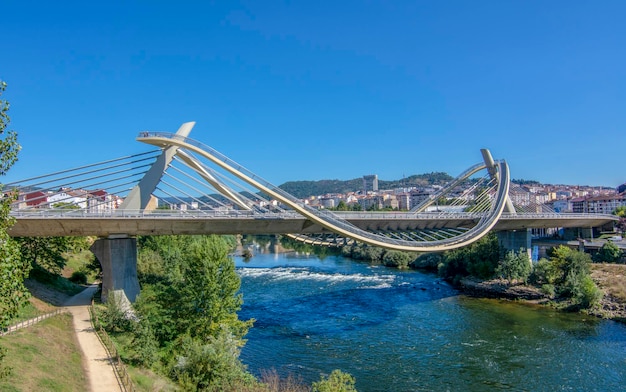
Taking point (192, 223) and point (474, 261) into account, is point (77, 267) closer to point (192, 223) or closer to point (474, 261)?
point (192, 223)

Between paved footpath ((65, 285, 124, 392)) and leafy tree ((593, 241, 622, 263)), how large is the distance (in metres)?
Answer: 41.5

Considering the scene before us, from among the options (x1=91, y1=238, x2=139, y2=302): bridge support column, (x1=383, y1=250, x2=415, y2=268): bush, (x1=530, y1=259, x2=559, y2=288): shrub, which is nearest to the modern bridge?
(x1=91, y1=238, x2=139, y2=302): bridge support column

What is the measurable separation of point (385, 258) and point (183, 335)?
140 feet

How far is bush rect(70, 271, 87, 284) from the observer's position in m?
32.2

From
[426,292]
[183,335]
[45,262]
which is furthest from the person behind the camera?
[426,292]

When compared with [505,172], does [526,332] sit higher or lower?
lower

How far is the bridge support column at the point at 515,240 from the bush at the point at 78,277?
125 feet

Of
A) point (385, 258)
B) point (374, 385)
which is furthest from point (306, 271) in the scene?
point (374, 385)

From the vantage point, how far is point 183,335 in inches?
651

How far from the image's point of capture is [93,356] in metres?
15.5

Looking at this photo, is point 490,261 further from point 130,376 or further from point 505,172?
point 130,376

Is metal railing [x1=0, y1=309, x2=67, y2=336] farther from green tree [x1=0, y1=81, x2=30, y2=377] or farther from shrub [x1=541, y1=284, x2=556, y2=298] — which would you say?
shrub [x1=541, y1=284, x2=556, y2=298]

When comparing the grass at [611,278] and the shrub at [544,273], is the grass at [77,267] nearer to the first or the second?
the shrub at [544,273]

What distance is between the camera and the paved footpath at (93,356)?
13.2 metres
